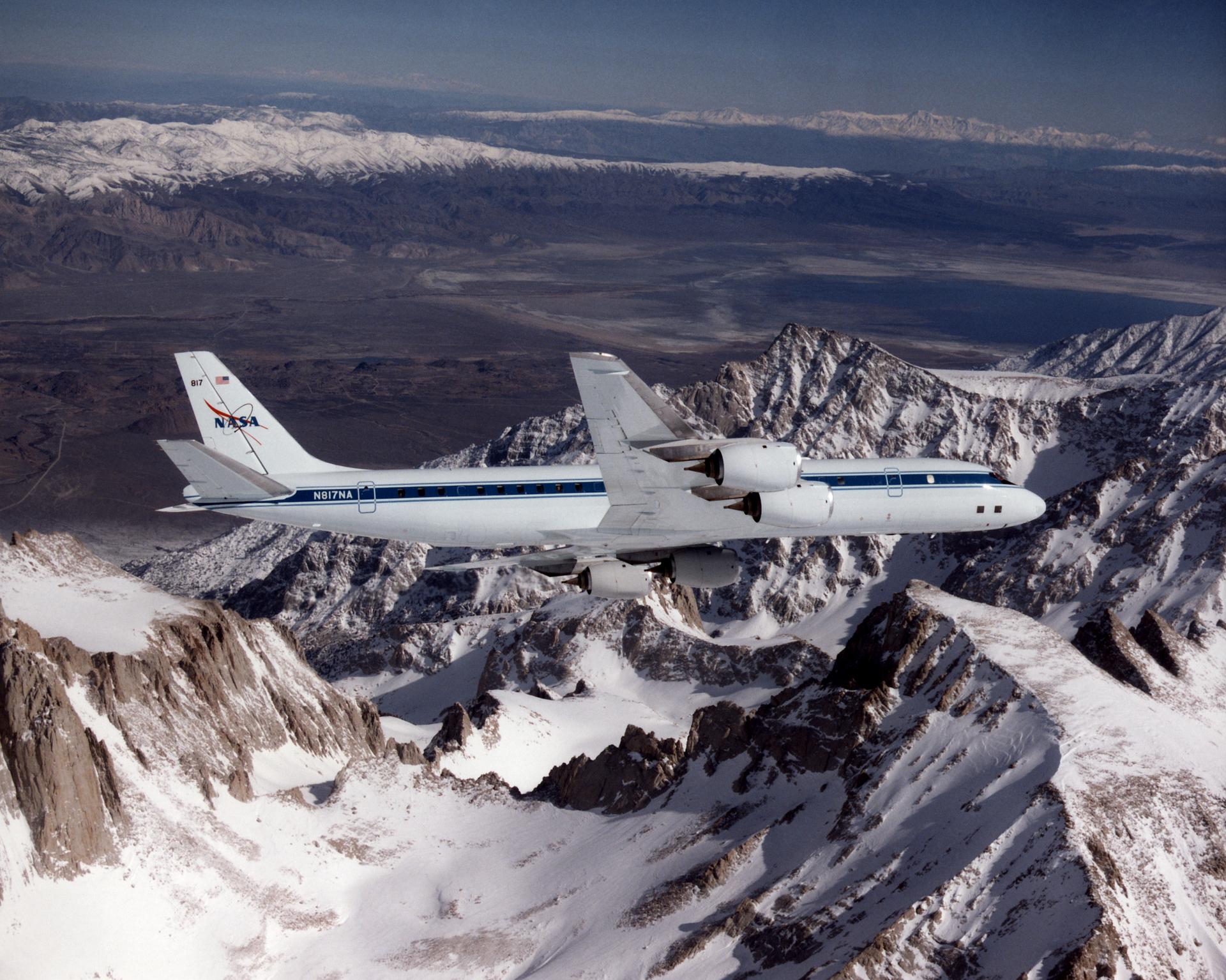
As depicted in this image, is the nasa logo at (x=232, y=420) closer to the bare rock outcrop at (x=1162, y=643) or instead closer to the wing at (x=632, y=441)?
the wing at (x=632, y=441)

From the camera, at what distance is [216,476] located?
6738 cm

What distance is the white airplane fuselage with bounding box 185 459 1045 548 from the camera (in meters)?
71.4

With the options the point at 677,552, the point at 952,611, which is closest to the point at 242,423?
the point at 677,552

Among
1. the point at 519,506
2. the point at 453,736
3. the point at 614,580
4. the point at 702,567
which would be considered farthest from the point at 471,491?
the point at 453,736

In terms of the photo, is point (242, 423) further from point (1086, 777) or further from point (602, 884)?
point (1086, 777)

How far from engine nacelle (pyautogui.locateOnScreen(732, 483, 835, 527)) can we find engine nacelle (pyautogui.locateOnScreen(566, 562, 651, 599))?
31.1 feet

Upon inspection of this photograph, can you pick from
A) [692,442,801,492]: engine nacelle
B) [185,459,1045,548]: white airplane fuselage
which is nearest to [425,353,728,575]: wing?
[185,459,1045,548]: white airplane fuselage

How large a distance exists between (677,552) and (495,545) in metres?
10.9

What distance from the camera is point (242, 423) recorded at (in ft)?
244

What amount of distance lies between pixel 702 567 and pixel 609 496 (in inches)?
370

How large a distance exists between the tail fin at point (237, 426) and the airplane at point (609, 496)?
84 mm

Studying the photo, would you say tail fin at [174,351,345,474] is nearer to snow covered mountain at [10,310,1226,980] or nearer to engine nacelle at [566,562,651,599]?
engine nacelle at [566,562,651,599]

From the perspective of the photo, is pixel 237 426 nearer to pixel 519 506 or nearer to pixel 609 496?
pixel 519 506

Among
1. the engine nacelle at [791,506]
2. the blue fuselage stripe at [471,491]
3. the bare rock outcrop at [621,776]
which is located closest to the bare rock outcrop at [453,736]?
the bare rock outcrop at [621,776]
